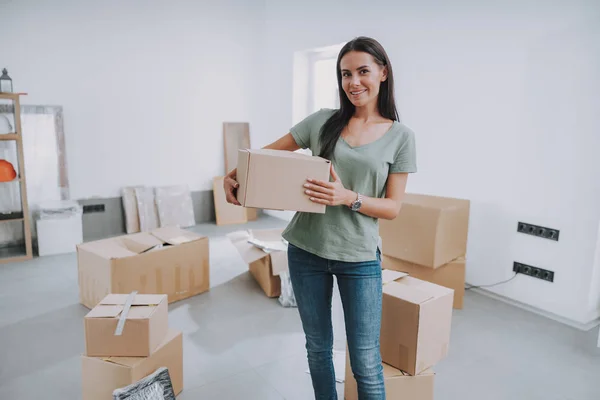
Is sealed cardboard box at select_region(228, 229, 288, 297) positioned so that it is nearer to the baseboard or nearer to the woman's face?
the baseboard

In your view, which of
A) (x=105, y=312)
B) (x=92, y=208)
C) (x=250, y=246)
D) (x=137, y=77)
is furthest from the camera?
(x=137, y=77)

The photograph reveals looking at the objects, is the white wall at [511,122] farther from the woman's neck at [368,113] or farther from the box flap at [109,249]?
the box flap at [109,249]

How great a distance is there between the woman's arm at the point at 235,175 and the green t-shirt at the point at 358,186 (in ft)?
0.61

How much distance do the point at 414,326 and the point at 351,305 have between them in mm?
416

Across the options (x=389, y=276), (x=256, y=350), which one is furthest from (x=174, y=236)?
(x=389, y=276)

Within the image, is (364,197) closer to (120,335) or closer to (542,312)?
(120,335)

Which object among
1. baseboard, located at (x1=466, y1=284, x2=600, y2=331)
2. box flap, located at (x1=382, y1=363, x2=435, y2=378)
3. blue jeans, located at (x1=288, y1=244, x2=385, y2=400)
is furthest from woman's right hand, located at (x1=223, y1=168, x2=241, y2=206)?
baseboard, located at (x1=466, y1=284, x2=600, y2=331)

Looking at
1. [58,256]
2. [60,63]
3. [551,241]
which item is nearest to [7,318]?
[58,256]

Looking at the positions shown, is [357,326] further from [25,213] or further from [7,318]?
[25,213]

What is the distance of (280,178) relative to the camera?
1.18 meters

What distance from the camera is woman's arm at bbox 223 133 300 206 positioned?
1294mm

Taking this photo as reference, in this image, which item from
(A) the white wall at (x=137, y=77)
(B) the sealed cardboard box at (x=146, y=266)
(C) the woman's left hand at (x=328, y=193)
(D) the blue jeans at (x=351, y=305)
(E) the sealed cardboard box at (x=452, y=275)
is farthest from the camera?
(A) the white wall at (x=137, y=77)

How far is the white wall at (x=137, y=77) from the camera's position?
3.78 metres

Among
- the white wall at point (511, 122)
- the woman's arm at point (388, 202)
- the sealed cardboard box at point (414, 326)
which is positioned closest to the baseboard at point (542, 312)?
the white wall at point (511, 122)
